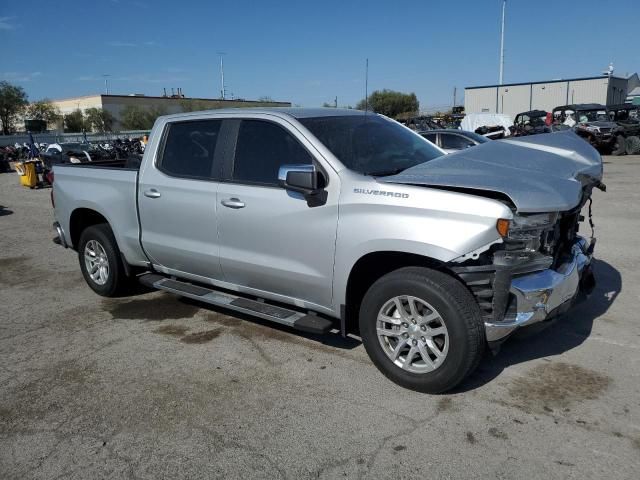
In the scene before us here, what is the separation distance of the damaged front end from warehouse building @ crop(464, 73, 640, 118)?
5208 cm

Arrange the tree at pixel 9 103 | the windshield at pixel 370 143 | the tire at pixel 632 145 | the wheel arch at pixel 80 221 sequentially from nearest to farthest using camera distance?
1. the windshield at pixel 370 143
2. the wheel arch at pixel 80 221
3. the tire at pixel 632 145
4. the tree at pixel 9 103

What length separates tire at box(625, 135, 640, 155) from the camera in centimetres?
2219

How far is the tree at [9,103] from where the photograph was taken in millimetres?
74062

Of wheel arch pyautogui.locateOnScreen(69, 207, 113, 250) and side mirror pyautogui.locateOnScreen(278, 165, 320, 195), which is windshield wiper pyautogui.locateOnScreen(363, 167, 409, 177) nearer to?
side mirror pyautogui.locateOnScreen(278, 165, 320, 195)

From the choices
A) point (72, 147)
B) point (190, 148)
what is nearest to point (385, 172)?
point (190, 148)

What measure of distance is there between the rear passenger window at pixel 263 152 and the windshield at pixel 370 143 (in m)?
0.20

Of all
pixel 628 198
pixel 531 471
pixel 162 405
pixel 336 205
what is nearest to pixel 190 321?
pixel 162 405

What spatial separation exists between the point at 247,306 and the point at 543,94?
53606 millimetres

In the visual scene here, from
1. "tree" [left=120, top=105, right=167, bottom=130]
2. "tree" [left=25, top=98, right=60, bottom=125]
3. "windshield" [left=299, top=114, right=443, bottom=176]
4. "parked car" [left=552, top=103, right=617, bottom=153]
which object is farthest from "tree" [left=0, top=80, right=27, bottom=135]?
"windshield" [left=299, top=114, right=443, bottom=176]

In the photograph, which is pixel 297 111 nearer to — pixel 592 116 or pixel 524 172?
pixel 524 172

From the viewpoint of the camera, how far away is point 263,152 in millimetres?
4219

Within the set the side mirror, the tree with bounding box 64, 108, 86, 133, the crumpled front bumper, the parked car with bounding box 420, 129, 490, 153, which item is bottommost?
the crumpled front bumper

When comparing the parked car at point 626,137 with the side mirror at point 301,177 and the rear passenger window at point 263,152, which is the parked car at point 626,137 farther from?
the side mirror at point 301,177

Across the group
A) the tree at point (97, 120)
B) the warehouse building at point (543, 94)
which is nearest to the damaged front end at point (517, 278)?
the warehouse building at point (543, 94)
